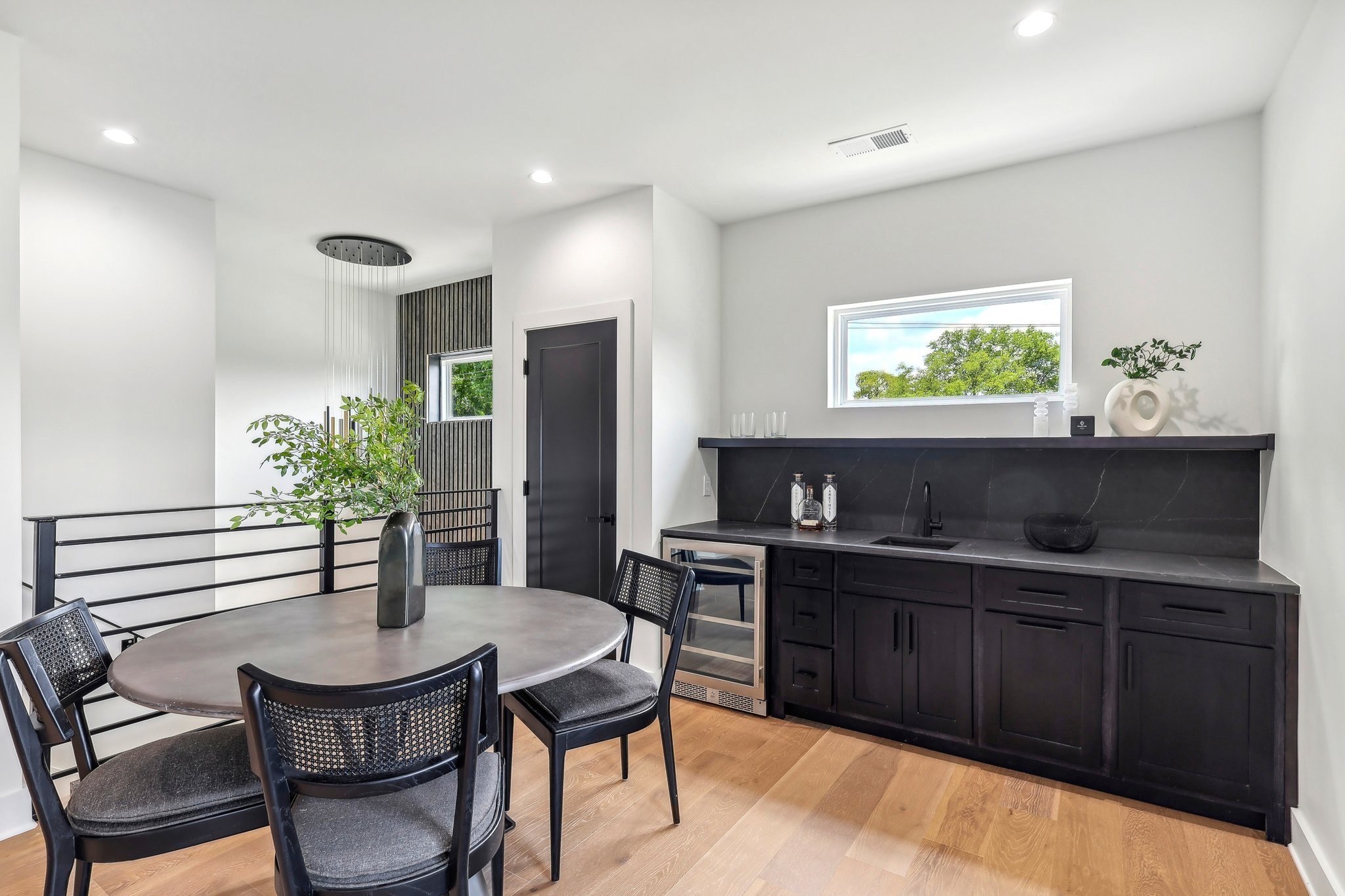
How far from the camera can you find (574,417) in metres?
3.90

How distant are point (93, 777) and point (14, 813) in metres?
1.16

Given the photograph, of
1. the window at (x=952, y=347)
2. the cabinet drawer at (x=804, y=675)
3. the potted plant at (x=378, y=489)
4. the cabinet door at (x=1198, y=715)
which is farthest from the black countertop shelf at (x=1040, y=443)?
the potted plant at (x=378, y=489)

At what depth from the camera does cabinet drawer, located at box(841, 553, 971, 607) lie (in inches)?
112

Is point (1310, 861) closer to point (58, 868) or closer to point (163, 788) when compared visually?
point (163, 788)

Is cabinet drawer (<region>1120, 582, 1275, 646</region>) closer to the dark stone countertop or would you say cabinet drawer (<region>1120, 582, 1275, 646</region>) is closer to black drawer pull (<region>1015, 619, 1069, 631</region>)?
the dark stone countertop

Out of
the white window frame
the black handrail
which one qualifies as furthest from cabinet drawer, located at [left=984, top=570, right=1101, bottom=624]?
the white window frame

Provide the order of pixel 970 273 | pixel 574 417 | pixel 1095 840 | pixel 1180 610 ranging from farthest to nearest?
pixel 574 417 < pixel 970 273 < pixel 1180 610 < pixel 1095 840

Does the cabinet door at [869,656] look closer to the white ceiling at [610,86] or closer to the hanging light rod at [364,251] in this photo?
the white ceiling at [610,86]

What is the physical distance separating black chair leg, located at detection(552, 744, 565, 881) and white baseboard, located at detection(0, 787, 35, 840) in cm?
182

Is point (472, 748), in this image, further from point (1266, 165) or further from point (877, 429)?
point (1266, 165)

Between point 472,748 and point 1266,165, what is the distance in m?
3.49

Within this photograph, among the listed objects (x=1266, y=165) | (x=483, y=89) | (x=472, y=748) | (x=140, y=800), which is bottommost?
(x=140, y=800)

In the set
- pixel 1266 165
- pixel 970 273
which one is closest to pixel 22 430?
pixel 970 273

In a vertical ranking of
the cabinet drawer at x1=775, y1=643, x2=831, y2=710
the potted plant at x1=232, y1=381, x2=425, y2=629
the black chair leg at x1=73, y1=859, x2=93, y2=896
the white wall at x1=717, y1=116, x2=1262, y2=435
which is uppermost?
the white wall at x1=717, y1=116, x2=1262, y2=435
